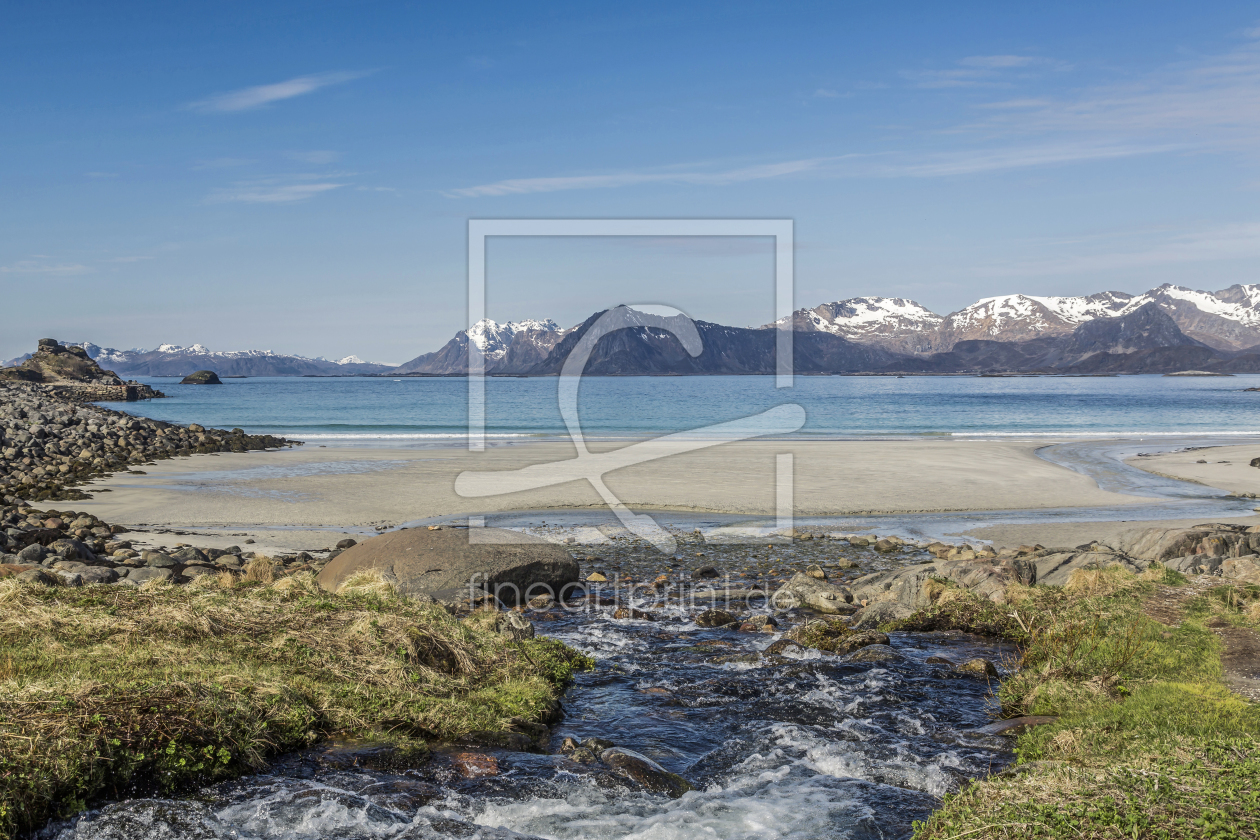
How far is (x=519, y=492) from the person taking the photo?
103 feet

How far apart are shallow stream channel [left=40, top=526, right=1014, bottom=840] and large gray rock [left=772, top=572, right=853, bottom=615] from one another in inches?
71.7

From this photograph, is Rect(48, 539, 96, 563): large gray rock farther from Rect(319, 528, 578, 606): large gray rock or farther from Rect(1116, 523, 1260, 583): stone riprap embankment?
Rect(1116, 523, 1260, 583): stone riprap embankment

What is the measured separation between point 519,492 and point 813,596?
17.5 metres

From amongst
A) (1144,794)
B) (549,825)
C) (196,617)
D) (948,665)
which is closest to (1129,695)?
(948,665)

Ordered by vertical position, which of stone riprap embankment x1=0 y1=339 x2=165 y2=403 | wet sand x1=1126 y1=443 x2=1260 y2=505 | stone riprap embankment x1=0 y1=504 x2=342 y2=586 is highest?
stone riprap embankment x1=0 y1=339 x2=165 y2=403

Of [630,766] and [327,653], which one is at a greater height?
→ [327,653]

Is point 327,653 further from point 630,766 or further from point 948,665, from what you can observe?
point 948,665

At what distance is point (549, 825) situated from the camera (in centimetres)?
762

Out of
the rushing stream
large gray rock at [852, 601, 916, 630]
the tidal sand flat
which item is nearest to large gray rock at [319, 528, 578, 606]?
the rushing stream

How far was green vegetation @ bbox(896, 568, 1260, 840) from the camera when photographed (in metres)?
6.17

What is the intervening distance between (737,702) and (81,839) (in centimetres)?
710

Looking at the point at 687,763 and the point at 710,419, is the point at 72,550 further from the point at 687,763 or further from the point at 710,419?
the point at 710,419

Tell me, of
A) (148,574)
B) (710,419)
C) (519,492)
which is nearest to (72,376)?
(710,419)

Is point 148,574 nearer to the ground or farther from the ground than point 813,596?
farther from the ground
